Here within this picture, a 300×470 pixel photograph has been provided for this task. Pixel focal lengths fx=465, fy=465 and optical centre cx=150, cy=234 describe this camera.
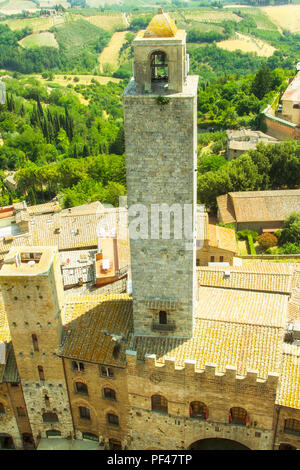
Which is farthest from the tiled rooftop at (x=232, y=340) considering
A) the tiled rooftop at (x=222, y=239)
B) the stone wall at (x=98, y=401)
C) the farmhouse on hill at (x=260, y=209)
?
the farmhouse on hill at (x=260, y=209)

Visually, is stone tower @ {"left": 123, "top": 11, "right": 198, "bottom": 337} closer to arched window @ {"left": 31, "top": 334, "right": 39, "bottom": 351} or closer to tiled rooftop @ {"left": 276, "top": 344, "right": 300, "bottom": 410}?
tiled rooftop @ {"left": 276, "top": 344, "right": 300, "bottom": 410}

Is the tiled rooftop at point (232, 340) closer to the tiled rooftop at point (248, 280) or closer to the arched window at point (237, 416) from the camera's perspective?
the arched window at point (237, 416)

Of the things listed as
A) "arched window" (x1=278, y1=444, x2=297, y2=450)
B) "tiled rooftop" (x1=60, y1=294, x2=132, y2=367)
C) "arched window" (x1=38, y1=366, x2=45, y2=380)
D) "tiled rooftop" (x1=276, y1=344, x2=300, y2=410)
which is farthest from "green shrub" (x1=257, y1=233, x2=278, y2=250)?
"arched window" (x1=38, y1=366, x2=45, y2=380)

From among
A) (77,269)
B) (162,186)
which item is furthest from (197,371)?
(77,269)

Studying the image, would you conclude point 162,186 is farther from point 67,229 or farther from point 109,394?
point 67,229
